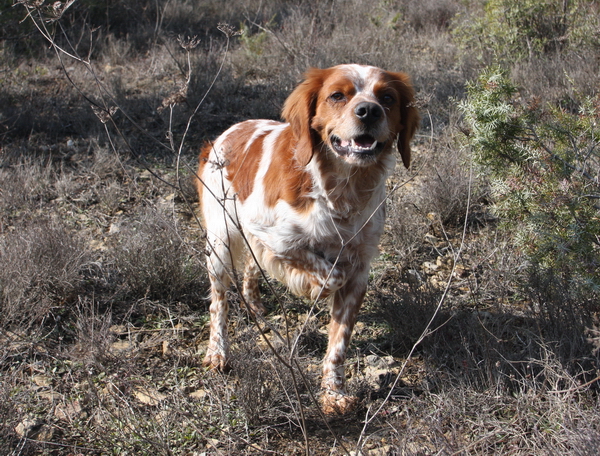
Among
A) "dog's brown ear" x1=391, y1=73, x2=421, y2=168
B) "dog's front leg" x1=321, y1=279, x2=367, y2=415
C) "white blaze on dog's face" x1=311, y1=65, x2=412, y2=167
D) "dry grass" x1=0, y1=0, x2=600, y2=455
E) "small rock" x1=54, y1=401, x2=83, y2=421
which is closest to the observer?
"dry grass" x1=0, y1=0, x2=600, y2=455

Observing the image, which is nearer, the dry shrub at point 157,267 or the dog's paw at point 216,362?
the dog's paw at point 216,362

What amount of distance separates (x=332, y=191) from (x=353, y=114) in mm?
370

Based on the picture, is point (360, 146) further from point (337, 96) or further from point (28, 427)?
point (28, 427)

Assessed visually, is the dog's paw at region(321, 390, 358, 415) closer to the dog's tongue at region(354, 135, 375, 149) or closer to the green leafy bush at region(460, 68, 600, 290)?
the dog's tongue at region(354, 135, 375, 149)

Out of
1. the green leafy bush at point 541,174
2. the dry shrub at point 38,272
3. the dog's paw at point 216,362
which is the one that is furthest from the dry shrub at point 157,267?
the green leafy bush at point 541,174

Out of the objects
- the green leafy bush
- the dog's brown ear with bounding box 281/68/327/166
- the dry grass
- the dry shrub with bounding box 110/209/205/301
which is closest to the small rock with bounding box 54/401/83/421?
the dry grass

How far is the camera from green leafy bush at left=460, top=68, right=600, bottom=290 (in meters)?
2.86

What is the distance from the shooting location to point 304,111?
9.02 ft

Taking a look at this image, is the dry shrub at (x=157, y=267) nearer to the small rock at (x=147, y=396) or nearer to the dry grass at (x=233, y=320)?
the dry grass at (x=233, y=320)

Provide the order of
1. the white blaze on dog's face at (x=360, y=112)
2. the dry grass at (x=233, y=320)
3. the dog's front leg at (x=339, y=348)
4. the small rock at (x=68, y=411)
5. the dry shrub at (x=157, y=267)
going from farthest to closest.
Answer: the dry shrub at (x=157, y=267) < the dog's front leg at (x=339, y=348) < the white blaze on dog's face at (x=360, y=112) < the small rock at (x=68, y=411) < the dry grass at (x=233, y=320)

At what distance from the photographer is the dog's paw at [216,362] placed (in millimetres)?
2887

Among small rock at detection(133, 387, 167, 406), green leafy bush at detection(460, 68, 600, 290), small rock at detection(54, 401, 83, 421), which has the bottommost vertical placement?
small rock at detection(133, 387, 167, 406)

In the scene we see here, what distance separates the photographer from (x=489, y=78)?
3.18 meters

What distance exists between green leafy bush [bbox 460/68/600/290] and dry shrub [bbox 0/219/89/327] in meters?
2.42
